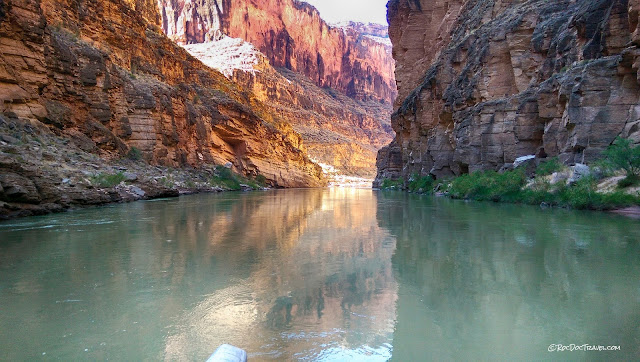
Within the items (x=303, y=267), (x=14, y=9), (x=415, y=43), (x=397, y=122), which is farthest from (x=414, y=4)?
(x=303, y=267)

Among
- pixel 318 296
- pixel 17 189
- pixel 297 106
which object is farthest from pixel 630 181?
pixel 297 106

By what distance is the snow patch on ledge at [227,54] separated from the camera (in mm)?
87812

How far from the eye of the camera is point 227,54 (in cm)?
9344

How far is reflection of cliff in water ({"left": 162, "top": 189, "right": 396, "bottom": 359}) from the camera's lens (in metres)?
2.46

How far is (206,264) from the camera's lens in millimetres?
4547

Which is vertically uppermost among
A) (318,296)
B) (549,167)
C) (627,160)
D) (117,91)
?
(117,91)

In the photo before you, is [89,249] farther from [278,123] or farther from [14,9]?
[278,123]

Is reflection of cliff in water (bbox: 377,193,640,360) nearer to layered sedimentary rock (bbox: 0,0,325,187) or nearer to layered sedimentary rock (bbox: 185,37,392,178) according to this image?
layered sedimentary rock (bbox: 0,0,325,187)

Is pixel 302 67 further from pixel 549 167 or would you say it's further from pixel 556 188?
pixel 556 188

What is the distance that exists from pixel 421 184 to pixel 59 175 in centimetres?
2250

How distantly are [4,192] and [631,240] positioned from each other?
12.8m

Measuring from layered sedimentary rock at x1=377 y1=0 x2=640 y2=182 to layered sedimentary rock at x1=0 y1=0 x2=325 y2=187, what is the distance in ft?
58.2

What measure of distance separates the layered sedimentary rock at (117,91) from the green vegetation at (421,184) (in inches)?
669

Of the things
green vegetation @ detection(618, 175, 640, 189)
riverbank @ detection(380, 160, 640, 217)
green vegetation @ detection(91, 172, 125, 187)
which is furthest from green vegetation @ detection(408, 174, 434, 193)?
green vegetation @ detection(91, 172, 125, 187)
